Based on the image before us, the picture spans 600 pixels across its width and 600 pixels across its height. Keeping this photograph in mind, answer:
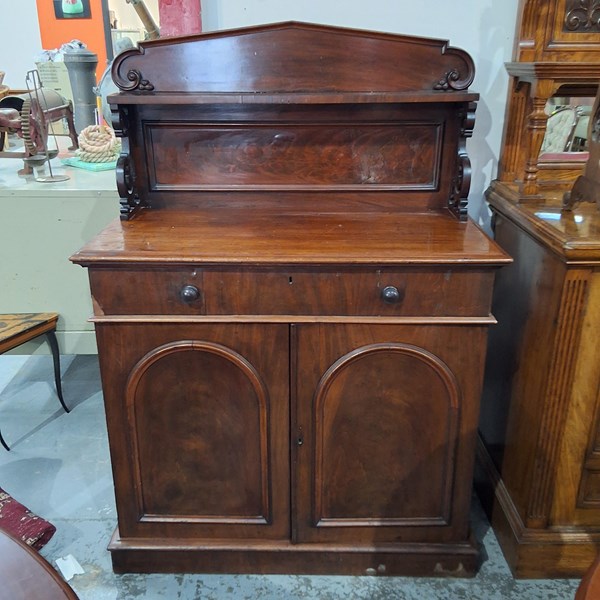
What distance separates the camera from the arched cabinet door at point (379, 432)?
1.45 metres

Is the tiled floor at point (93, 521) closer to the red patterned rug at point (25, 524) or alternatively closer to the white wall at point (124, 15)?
the red patterned rug at point (25, 524)

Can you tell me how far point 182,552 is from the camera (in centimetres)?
168

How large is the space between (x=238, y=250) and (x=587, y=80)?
108 cm

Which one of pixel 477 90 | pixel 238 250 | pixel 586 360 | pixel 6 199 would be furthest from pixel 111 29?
pixel 586 360

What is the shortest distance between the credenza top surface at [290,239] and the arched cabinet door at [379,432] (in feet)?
0.62

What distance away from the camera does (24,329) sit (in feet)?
6.87

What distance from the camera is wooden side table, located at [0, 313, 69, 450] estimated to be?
2076 mm

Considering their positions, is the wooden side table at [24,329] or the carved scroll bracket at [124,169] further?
the wooden side table at [24,329]

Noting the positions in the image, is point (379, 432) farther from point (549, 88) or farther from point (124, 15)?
point (124, 15)

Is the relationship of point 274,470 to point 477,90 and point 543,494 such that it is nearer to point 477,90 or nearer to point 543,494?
point 543,494

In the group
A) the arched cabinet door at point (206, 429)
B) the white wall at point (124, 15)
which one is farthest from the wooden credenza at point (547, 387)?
the white wall at point (124, 15)

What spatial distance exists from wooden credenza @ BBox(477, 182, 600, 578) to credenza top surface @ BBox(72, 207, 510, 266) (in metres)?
0.17

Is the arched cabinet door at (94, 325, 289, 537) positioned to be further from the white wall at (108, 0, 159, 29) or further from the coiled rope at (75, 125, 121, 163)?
the white wall at (108, 0, 159, 29)

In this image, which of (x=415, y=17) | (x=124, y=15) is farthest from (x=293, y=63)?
(x=124, y=15)
